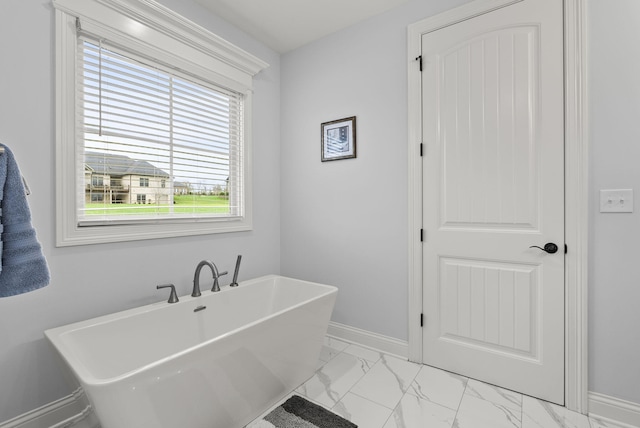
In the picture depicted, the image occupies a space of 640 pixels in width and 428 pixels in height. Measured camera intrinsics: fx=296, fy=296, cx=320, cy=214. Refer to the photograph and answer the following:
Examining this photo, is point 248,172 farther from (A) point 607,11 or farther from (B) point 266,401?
(A) point 607,11

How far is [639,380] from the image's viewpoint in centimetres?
154

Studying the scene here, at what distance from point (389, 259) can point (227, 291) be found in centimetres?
126

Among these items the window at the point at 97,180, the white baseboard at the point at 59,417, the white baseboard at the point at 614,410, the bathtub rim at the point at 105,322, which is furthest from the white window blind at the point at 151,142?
the white baseboard at the point at 614,410

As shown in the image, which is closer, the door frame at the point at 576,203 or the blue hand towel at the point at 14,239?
the blue hand towel at the point at 14,239

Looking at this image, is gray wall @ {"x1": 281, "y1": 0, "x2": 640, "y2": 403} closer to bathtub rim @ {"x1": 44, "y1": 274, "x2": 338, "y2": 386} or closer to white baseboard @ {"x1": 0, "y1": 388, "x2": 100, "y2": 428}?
bathtub rim @ {"x1": 44, "y1": 274, "x2": 338, "y2": 386}

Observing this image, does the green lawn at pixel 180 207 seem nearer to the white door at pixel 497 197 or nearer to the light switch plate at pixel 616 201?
the white door at pixel 497 197

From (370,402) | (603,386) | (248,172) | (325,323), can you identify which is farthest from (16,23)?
(603,386)

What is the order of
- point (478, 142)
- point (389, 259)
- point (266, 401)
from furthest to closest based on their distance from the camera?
point (389, 259) < point (478, 142) < point (266, 401)

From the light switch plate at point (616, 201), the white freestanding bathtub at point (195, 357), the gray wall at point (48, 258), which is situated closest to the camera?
the white freestanding bathtub at point (195, 357)

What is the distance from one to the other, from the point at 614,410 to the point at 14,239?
281 cm

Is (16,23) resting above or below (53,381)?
above

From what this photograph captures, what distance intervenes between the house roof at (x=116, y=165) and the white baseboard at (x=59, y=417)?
121 cm

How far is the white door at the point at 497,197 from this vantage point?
68.1 inches

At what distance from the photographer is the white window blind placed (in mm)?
1743
